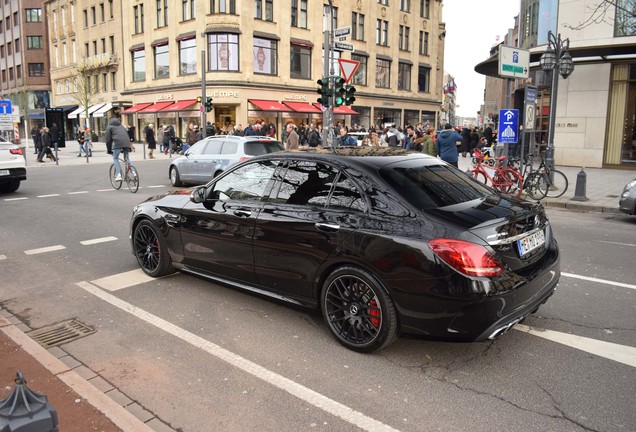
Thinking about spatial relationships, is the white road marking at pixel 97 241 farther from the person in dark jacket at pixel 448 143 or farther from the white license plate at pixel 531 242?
the person in dark jacket at pixel 448 143

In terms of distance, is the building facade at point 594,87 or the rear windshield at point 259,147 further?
the building facade at point 594,87

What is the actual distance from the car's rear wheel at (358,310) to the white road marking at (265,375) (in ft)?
2.22

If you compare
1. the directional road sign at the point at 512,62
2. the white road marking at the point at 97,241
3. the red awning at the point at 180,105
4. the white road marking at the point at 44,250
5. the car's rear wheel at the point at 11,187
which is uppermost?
the red awning at the point at 180,105

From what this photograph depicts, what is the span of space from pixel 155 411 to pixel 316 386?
3.52 ft

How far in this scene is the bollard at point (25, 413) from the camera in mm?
1851

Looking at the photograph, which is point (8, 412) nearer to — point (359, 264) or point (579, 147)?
point (359, 264)

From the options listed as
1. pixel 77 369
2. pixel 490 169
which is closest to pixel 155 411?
pixel 77 369

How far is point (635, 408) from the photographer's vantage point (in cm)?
326

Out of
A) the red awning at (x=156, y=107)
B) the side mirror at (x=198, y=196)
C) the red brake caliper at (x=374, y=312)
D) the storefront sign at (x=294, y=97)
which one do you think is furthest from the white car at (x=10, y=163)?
the storefront sign at (x=294, y=97)

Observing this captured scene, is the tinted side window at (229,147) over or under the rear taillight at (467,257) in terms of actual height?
over

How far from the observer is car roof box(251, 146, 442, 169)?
444 cm

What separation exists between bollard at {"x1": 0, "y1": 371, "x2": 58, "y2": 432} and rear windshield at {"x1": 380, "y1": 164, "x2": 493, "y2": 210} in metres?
2.78

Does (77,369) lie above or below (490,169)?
below

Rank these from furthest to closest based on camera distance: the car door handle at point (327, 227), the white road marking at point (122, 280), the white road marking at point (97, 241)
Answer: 1. the white road marking at point (97, 241)
2. the white road marking at point (122, 280)
3. the car door handle at point (327, 227)
